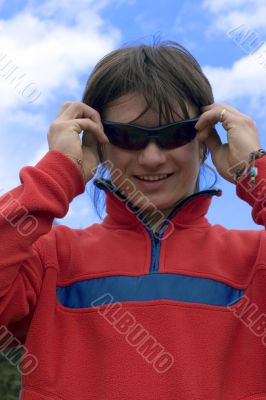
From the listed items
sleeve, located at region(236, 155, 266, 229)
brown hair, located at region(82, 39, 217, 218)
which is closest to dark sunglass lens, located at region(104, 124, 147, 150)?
brown hair, located at region(82, 39, 217, 218)

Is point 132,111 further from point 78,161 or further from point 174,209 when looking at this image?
point 174,209

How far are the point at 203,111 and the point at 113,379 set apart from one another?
4.04 feet

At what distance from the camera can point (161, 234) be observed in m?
2.64

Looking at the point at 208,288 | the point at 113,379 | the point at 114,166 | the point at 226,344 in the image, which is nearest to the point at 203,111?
the point at 114,166

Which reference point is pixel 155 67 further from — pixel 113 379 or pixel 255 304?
pixel 113 379

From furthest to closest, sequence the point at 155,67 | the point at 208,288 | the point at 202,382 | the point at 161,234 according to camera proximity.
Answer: the point at 155,67 → the point at 161,234 → the point at 208,288 → the point at 202,382

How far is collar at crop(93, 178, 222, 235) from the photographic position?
2672 mm

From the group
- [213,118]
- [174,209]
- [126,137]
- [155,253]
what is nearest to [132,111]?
[126,137]

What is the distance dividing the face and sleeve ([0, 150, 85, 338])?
0.80 feet

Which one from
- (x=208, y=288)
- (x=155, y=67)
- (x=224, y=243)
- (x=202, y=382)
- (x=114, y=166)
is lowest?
(x=202, y=382)

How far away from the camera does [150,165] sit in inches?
104

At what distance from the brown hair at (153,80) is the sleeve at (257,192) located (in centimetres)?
42

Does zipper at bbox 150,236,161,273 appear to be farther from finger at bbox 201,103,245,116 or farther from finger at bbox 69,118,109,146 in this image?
finger at bbox 201,103,245,116

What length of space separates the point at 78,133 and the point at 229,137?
2.08ft
